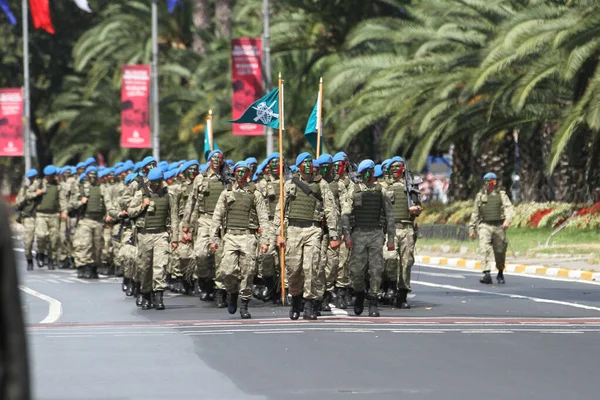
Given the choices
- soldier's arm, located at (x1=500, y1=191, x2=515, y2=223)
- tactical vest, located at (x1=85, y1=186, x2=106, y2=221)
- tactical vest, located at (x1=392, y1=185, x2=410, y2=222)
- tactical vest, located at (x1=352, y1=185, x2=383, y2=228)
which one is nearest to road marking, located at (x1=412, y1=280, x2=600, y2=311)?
soldier's arm, located at (x1=500, y1=191, x2=515, y2=223)

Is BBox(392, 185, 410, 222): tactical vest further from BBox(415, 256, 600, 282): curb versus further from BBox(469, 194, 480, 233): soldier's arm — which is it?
BBox(415, 256, 600, 282): curb

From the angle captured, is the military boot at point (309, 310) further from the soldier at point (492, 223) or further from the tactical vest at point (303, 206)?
A: the soldier at point (492, 223)

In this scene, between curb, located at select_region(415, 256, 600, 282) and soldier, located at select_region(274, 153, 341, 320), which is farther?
curb, located at select_region(415, 256, 600, 282)

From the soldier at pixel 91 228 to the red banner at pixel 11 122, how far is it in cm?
2313

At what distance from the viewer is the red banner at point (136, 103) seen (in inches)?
1590

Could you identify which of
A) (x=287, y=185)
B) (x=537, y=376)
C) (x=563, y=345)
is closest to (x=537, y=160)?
(x=287, y=185)

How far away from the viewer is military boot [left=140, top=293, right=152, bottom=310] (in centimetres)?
1794

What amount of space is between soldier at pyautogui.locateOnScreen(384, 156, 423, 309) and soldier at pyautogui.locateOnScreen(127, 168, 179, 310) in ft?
9.05

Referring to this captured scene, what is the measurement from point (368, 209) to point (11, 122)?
3500 cm

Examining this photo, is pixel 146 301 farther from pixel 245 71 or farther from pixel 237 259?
pixel 245 71

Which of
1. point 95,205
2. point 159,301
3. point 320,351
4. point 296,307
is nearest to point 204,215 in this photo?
point 159,301

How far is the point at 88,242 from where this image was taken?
25453mm

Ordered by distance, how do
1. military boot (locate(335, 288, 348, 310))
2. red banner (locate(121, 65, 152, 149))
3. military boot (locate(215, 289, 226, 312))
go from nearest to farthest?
1. military boot (locate(335, 288, 348, 310))
2. military boot (locate(215, 289, 226, 312))
3. red banner (locate(121, 65, 152, 149))

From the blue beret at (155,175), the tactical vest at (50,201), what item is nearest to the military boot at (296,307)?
the blue beret at (155,175)
